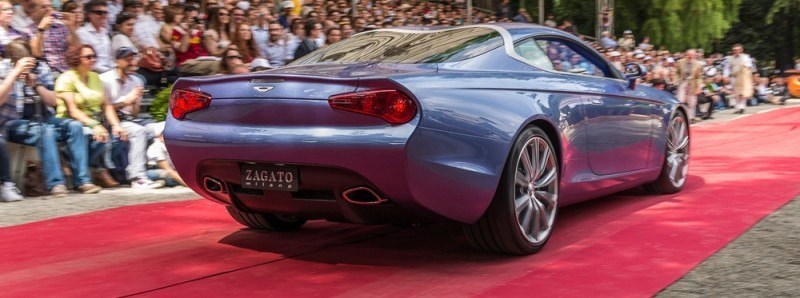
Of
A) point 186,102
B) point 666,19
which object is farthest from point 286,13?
point 666,19

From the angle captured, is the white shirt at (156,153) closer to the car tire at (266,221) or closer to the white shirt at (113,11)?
the white shirt at (113,11)

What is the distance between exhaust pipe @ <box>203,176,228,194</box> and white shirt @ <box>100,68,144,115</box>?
4.52m

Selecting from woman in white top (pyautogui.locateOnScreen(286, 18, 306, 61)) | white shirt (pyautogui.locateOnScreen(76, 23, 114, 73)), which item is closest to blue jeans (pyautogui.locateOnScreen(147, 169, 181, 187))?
white shirt (pyautogui.locateOnScreen(76, 23, 114, 73))

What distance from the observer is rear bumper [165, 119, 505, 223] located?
15.7 ft

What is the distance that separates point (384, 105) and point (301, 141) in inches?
17.3

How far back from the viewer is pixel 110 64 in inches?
436

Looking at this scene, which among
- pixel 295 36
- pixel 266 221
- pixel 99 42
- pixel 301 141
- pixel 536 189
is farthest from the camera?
pixel 295 36

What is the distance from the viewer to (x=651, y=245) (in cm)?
591

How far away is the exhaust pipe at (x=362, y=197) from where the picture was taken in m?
4.95

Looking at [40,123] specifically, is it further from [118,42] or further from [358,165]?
[358,165]

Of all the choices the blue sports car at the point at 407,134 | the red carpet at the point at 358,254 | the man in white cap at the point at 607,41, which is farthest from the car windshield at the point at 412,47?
the man in white cap at the point at 607,41

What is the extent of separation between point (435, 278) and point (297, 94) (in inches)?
45.3

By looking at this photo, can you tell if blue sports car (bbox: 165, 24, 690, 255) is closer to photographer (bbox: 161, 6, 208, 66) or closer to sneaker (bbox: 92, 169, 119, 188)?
sneaker (bbox: 92, 169, 119, 188)

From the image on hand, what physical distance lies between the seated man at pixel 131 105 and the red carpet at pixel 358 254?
5.19ft
